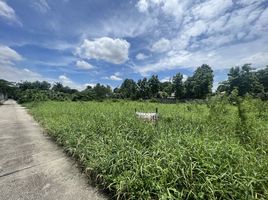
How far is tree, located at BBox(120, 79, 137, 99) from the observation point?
4725 cm

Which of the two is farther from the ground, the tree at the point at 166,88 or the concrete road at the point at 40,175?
the tree at the point at 166,88

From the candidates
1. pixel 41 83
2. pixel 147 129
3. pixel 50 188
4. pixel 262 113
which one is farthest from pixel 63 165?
pixel 41 83

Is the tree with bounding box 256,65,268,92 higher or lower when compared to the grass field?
higher

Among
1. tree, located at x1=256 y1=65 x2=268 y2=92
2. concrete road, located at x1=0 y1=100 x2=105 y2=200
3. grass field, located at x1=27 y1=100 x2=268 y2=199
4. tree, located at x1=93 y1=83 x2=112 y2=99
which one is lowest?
concrete road, located at x1=0 y1=100 x2=105 y2=200

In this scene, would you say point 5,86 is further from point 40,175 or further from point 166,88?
point 40,175

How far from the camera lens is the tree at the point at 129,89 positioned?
47250 mm

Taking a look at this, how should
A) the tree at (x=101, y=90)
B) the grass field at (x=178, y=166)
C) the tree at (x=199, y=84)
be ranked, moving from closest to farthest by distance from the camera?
the grass field at (x=178, y=166), the tree at (x=199, y=84), the tree at (x=101, y=90)

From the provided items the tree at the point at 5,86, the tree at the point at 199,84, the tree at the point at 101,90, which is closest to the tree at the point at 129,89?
the tree at the point at 101,90

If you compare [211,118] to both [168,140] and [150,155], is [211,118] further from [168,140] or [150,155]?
[150,155]

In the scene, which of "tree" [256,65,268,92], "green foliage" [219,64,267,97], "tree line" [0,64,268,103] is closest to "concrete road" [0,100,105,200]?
"tree line" [0,64,268,103]

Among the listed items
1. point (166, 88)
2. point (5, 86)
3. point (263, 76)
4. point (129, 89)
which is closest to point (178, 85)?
point (166, 88)

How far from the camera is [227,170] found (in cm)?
251

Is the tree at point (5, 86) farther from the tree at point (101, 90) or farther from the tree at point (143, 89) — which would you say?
the tree at point (143, 89)

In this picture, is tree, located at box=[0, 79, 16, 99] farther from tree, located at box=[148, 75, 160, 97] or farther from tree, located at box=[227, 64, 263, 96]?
tree, located at box=[227, 64, 263, 96]
